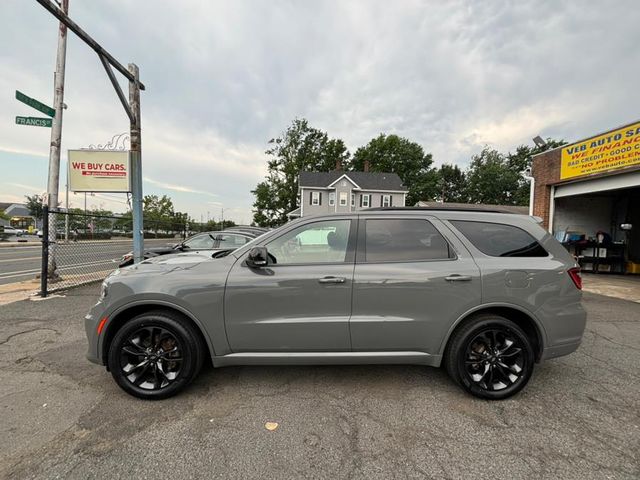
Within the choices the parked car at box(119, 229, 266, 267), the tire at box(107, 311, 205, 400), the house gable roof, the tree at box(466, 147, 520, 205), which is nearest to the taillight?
the tire at box(107, 311, 205, 400)

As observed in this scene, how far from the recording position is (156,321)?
2654mm

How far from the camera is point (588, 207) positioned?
11.0 m

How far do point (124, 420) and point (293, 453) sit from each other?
144 centimetres

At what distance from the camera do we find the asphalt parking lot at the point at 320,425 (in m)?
1.95

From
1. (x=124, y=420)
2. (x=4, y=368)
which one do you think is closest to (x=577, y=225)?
(x=124, y=420)

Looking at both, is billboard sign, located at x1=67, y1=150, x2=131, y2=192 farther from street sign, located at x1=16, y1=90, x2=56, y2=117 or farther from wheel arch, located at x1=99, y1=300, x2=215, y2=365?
wheel arch, located at x1=99, y1=300, x2=215, y2=365

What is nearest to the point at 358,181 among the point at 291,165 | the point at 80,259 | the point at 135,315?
the point at 291,165

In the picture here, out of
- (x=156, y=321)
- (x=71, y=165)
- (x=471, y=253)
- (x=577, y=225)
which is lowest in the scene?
(x=156, y=321)

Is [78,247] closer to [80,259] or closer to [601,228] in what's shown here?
[80,259]

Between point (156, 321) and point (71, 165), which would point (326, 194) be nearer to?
point (71, 165)

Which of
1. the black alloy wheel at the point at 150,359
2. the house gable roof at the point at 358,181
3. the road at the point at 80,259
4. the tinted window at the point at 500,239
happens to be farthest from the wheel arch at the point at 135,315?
the house gable roof at the point at 358,181

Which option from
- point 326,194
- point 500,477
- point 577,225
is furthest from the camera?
point 326,194

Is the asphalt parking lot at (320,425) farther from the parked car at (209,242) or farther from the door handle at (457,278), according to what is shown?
the parked car at (209,242)

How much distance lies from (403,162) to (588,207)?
4152 centimetres
